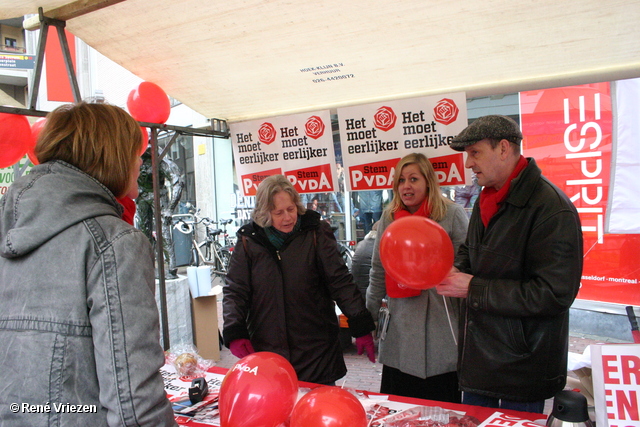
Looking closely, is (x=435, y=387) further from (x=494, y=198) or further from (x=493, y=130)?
(x=493, y=130)

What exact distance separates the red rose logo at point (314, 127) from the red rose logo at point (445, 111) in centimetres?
91

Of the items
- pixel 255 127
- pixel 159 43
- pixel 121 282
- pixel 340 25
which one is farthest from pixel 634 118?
pixel 121 282

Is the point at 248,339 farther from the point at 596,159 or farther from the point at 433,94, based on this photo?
the point at 596,159

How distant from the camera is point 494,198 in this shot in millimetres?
1922

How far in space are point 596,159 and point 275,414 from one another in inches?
182

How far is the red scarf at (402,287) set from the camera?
2.46 m

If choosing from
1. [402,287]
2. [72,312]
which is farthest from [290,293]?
[72,312]

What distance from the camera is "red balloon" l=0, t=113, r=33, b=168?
2.89 metres

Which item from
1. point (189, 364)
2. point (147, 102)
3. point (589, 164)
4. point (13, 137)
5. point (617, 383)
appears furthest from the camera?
point (589, 164)

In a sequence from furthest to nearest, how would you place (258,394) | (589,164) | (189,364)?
(589,164) < (189,364) < (258,394)

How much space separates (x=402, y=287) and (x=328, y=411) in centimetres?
126

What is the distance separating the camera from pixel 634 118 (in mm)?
3998

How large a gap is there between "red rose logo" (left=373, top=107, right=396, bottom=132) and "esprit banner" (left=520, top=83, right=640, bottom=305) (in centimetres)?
259

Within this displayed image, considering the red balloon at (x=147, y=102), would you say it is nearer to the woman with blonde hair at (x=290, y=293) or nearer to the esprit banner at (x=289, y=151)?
the esprit banner at (x=289, y=151)
